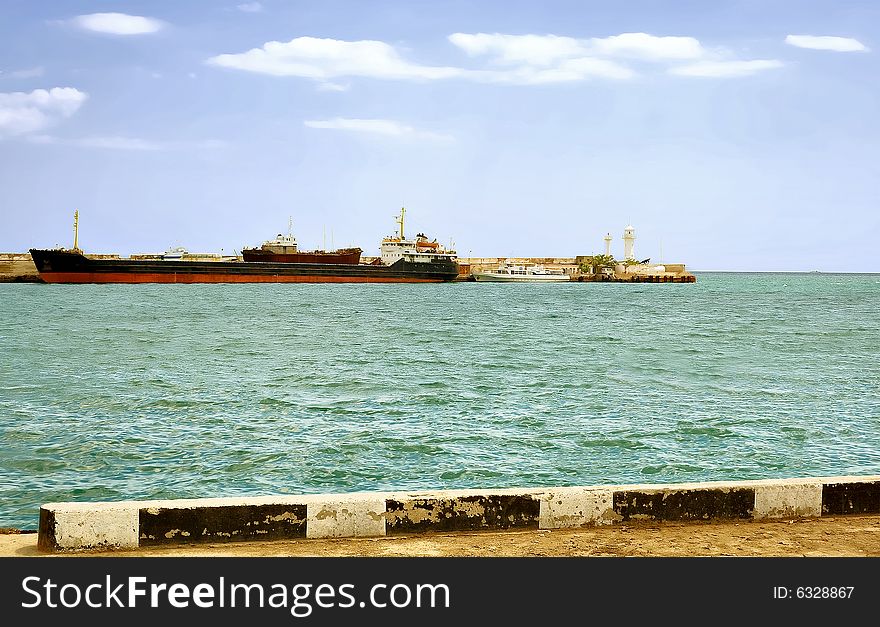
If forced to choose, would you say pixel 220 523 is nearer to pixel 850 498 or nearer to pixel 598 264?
pixel 850 498

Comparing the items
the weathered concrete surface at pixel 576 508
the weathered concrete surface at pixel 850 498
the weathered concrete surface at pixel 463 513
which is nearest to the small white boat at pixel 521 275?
the weathered concrete surface at pixel 850 498

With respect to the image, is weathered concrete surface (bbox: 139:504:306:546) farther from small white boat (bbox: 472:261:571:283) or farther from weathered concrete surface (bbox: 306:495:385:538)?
small white boat (bbox: 472:261:571:283)

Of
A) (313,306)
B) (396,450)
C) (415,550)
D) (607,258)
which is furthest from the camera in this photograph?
(607,258)

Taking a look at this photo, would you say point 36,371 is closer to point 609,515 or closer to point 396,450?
point 396,450

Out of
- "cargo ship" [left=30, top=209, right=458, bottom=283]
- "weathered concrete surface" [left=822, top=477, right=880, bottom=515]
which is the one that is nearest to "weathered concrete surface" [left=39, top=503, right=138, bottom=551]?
"weathered concrete surface" [left=822, top=477, right=880, bottom=515]

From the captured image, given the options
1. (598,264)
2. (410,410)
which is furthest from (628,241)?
(410,410)

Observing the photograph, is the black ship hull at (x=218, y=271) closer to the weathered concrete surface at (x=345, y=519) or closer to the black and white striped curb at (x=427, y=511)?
the black and white striped curb at (x=427, y=511)

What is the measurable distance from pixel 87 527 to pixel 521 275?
14777cm

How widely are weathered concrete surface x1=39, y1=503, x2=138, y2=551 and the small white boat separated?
142m

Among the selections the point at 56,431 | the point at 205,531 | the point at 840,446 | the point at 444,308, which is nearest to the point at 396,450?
the point at 56,431

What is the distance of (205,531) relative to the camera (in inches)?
236

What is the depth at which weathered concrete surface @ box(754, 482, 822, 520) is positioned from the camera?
259 inches
